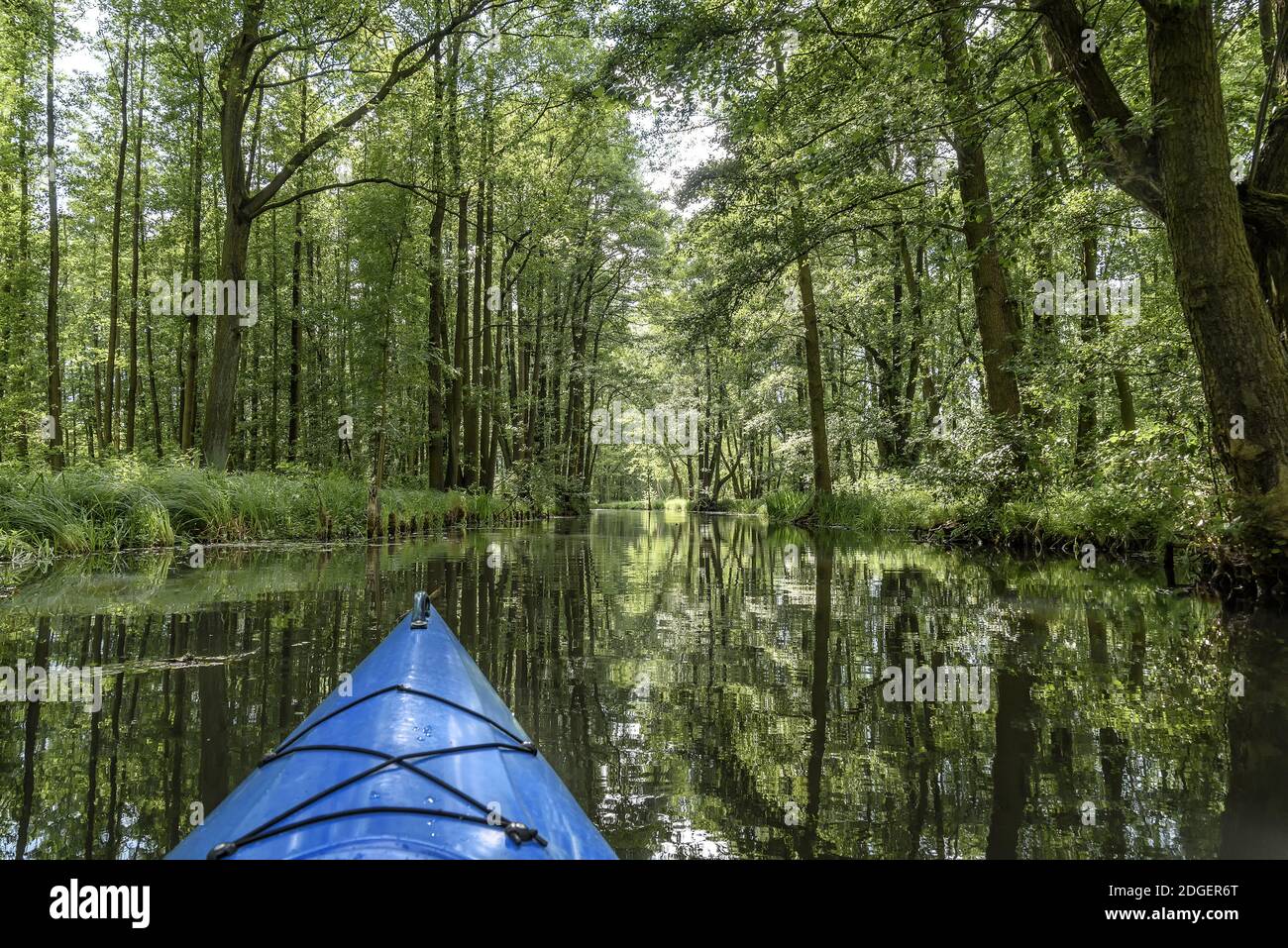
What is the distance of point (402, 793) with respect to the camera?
1.48 m

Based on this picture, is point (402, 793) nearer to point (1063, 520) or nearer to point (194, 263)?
point (1063, 520)

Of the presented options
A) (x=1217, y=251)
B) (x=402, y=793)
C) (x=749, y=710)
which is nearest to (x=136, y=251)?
(x=749, y=710)

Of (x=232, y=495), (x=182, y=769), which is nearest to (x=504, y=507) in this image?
(x=232, y=495)

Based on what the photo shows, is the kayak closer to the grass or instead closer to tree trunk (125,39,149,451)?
the grass

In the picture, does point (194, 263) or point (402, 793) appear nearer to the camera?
point (402, 793)

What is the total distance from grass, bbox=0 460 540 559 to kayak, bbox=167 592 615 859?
24.4ft

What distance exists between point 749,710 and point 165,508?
870 centimetres

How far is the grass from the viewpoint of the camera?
24.1 ft

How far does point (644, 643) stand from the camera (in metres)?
4.38

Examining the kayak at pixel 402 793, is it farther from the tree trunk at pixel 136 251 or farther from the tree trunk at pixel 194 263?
the tree trunk at pixel 194 263

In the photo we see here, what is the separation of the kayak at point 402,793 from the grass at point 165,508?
24.4ft

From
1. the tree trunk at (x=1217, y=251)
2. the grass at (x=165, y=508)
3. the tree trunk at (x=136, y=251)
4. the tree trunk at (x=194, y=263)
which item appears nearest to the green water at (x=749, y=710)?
the grass at (x=165, y=508)

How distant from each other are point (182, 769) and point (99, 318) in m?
23.3
